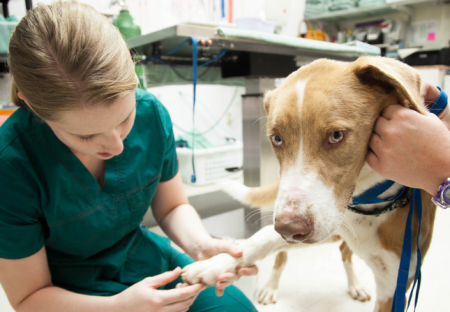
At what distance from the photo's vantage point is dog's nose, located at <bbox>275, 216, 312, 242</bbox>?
679 mm

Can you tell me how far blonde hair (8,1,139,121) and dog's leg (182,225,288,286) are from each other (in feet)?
1.76

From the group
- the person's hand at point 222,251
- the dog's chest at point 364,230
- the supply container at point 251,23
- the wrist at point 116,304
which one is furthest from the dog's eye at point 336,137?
the supply container at point 251,23

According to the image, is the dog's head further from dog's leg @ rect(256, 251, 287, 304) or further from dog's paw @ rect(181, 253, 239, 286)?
dog's leg @ rect(256, 251, 287, 304)

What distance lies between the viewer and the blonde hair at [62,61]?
714mm

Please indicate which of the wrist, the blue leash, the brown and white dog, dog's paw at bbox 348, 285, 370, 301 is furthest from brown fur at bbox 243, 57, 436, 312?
dog's paw at bbox 348, 285, 370, 301

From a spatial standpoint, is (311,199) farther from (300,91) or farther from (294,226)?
(300,91)

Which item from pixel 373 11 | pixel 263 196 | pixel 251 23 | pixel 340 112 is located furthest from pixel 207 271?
pixel 373 11

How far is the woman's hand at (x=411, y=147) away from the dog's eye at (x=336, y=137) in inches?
3.7

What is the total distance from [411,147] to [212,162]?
7.32ft

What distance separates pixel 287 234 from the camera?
70 cm

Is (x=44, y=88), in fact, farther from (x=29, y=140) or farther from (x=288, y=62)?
(x=288, y=62)

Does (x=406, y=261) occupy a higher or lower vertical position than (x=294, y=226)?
lower

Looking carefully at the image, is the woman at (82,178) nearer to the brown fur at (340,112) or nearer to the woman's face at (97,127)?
the woman's face at (97,127)

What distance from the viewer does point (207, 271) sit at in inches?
36.2
